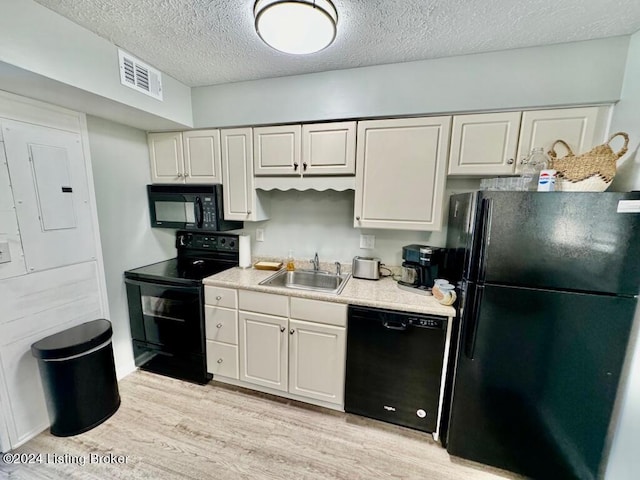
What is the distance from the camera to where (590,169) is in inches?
49.5

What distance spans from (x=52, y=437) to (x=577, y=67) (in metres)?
3.89

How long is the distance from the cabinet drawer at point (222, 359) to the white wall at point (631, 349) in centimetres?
227

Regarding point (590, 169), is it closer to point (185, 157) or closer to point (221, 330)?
point (221, 330)

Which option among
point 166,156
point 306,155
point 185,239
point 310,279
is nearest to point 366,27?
point 306,155

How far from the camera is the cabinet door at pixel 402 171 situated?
1.70m

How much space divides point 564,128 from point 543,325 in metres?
1.15

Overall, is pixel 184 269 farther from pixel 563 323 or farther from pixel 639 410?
pixel 639 410

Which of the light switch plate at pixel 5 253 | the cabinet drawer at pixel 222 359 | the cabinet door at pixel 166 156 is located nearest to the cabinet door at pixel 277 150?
the cabinet door at pixel 166 156

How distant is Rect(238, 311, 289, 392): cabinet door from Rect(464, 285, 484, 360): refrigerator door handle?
1.15 m

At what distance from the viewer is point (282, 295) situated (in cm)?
183

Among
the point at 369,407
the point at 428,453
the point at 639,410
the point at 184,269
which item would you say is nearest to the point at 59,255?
the point at 184,269

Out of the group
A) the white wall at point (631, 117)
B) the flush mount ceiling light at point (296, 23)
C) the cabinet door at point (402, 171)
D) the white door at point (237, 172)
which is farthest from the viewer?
the white door at point (237, 172)

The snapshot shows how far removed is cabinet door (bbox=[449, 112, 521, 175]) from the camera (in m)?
1.57

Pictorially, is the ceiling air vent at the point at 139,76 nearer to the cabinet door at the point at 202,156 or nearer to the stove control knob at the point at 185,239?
the cabinet door at the point at 202,156
